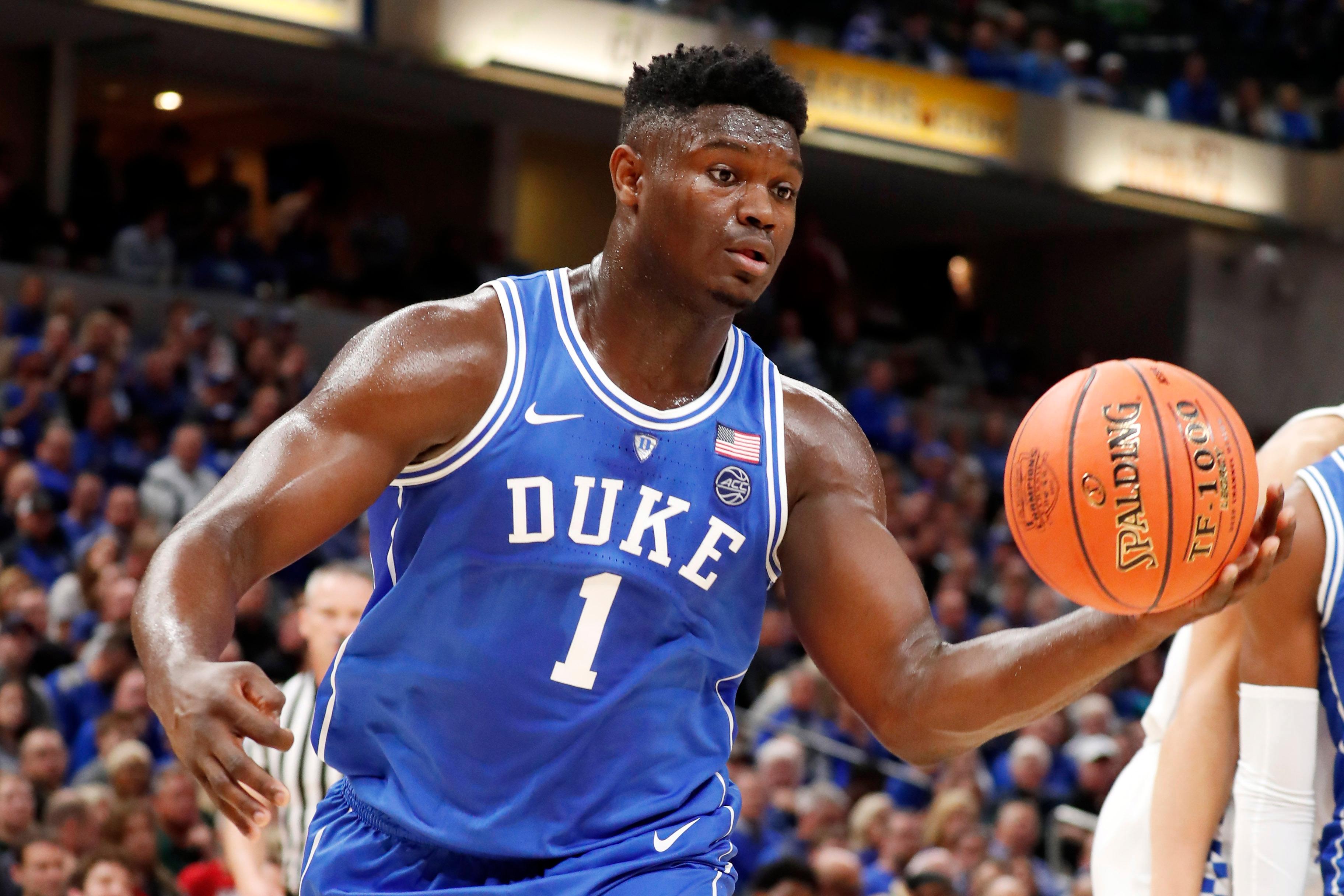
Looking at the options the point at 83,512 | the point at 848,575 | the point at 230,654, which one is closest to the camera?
the point at 848,575

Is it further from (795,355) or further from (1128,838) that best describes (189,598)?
(795,355)

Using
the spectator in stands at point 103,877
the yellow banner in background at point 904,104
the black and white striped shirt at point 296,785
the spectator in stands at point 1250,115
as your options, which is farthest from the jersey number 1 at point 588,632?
the spectator in stands at point 1250,115

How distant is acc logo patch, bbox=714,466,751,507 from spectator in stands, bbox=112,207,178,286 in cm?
1081

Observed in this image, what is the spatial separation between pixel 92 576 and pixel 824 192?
1173 cm

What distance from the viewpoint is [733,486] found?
115 inches

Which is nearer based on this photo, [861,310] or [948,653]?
[948,653]

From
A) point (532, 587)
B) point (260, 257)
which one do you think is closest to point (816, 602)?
point (532, 587)

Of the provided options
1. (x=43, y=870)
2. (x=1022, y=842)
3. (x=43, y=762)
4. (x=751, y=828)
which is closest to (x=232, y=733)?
(x=43, y=870)

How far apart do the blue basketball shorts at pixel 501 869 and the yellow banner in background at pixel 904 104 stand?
45.5ft

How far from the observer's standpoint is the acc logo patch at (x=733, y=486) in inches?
114

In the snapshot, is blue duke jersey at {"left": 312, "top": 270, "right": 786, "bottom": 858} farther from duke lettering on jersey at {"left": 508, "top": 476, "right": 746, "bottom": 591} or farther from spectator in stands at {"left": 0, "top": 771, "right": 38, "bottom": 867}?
spectator in stands at {"left": 0, "top": 771, "right": 38, "bottom": 867}

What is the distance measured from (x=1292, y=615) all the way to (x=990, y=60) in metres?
15.3

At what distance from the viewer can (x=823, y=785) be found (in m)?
8.91

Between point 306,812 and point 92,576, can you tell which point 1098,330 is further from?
point 306,812
